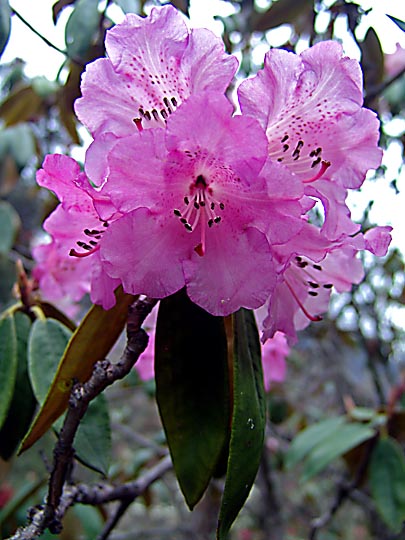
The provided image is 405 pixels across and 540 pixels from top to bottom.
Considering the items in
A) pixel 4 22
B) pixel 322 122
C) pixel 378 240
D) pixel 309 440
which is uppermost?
pixel 4 22

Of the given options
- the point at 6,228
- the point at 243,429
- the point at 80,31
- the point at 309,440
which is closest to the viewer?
the point at 243,429

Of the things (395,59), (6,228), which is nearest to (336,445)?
(395,59)

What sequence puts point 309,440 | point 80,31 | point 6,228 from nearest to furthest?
point 80,31
point 309,440
point 6,228

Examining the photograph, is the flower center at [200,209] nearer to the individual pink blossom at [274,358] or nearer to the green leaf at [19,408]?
the green leaf at [19,408]

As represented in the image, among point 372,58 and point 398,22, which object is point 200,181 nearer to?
point 398,22

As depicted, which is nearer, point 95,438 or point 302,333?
point 95,438

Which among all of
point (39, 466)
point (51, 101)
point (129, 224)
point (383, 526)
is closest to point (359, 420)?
point (383, 526)

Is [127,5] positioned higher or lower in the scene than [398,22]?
higher
